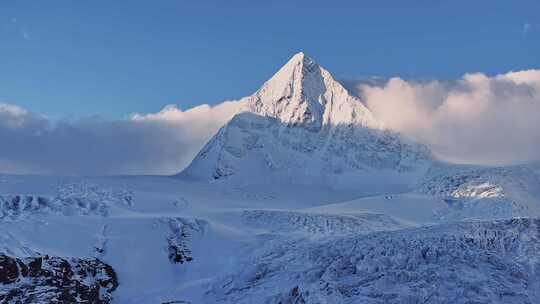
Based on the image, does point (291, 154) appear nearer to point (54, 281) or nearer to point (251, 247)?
point (251, 247)

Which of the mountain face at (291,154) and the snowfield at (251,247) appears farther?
the mountain face at (291,154)

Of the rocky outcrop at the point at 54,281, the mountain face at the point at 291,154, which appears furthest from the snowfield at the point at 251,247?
the mountain face at the point at 291,154

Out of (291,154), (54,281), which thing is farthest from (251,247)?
(291,154)

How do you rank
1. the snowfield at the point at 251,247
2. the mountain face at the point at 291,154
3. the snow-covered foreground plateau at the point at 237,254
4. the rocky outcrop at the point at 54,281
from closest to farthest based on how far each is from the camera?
the snow-covered foreground plateau at the point at 237,254
the snowfield at the point at 251,247
the rocky outcrop at the point at 54,281
the mountain face at the point at 291,154

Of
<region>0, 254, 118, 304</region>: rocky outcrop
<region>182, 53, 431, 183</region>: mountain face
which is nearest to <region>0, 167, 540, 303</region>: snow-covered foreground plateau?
<region>0, 254, 118, 304</region>: rocky outcrop

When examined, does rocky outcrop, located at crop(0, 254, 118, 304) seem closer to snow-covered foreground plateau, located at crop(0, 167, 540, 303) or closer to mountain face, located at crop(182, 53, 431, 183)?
snow-covered foreground plateau, located at crop(0, 167, 540, 303)

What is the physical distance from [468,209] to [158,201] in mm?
58303

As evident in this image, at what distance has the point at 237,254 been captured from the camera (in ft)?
269

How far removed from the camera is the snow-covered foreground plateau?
62469 mm

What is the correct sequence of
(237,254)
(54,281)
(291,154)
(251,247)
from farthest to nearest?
(291,154), (251,247), (237,254), (54,281)

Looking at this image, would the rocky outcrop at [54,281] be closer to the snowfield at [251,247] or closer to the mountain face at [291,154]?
the snowfield at [251,247]

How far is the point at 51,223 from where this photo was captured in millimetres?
82562

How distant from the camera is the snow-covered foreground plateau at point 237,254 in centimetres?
6247

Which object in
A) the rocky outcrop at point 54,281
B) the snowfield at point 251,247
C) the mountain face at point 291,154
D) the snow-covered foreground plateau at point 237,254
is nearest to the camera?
the snow-covered foreground plateau at point 237,254
